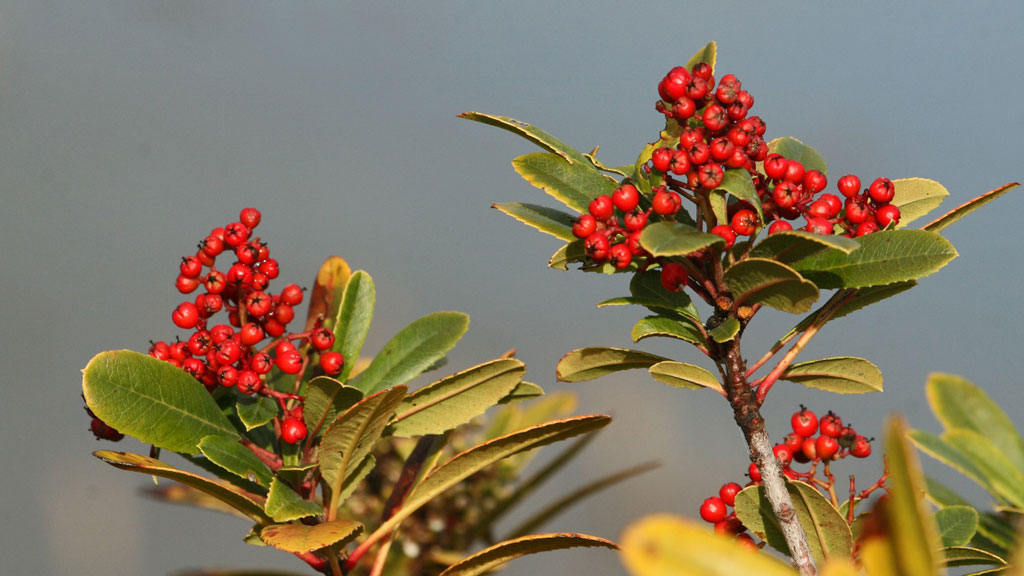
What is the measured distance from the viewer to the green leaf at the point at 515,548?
157cm

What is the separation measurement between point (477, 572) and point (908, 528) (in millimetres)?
1257

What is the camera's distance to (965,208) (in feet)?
4.95

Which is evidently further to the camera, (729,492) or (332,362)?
(332,362)

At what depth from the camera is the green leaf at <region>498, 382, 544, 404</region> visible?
70.5 inches

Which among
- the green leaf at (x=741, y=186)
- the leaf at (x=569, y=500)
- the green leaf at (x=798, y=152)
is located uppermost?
the green leaf at (x=798, y=152)

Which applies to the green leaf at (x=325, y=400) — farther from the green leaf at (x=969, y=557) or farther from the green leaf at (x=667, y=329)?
the green leaf at (x=969, y=557)

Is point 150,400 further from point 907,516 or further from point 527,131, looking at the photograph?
point 907,516

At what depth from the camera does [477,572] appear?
172cm

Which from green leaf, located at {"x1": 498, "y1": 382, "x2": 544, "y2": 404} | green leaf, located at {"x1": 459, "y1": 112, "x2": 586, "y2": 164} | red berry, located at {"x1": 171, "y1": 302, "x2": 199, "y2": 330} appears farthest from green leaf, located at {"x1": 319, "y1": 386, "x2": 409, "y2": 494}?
green leaf, located at {"x1": 459, "y1": 112, "x2": 586, "y2": 164}

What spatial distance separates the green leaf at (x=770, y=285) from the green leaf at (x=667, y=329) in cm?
10

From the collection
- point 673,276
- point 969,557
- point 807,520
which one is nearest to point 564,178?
point 673,276

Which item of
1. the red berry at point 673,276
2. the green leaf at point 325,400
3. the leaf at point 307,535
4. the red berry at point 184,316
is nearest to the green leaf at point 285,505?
the leaf at point 307,535

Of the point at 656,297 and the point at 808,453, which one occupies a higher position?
the point at 656,297

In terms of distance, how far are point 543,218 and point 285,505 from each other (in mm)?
694
